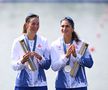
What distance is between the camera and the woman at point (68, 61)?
4.27 meters

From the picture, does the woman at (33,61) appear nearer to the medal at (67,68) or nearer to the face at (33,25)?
the face at (33,25)

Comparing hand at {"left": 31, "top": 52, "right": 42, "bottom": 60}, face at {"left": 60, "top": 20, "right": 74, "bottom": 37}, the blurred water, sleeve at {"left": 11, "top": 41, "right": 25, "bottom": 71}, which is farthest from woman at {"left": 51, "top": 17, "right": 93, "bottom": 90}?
the blurred water

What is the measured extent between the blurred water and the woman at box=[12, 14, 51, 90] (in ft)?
5.21

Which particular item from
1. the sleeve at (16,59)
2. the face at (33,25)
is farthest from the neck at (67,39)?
the sleeve at (16,59)

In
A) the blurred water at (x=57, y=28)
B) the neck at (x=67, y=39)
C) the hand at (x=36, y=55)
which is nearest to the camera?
the hand at (x=36, y=55)

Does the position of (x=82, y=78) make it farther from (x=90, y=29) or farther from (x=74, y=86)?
(x=90, y=29)

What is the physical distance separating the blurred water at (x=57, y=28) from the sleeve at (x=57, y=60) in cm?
158

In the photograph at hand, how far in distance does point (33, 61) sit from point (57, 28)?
5.56 metres

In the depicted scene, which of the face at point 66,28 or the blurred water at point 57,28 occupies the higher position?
the blurred water at point 57,28

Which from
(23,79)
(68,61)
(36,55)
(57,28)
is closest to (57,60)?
(68,61)

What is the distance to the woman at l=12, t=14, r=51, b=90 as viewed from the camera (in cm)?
423

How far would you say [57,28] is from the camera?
32.1 feet

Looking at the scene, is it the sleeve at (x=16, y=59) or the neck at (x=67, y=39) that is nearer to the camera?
the sleeve at (x=16, y=59)

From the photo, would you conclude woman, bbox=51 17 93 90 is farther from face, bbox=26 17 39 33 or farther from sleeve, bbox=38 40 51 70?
face, bbox=26 17 39 33
